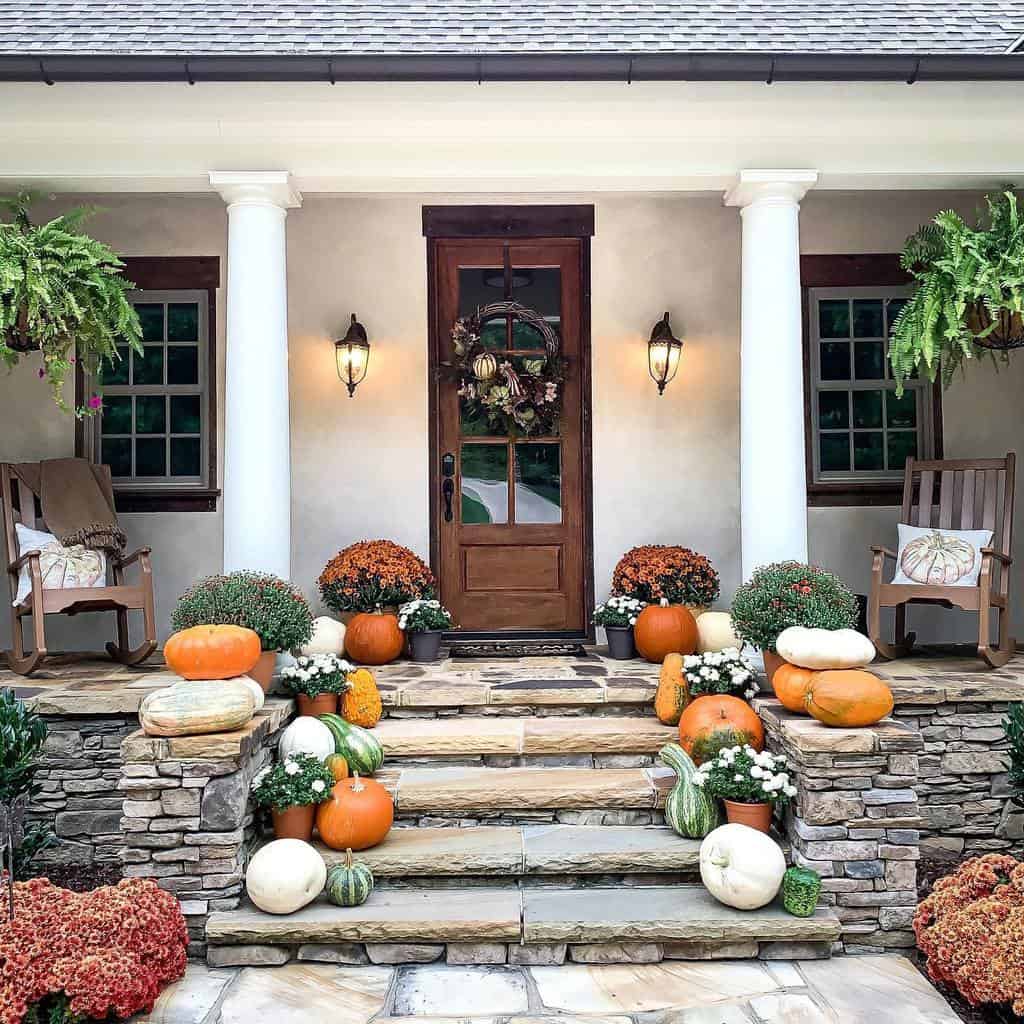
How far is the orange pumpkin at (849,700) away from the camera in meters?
3.86

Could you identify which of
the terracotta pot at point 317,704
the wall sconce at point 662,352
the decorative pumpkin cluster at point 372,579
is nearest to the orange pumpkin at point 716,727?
the terracotta pot at point 317,704

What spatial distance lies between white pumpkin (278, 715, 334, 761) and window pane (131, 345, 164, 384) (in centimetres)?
295

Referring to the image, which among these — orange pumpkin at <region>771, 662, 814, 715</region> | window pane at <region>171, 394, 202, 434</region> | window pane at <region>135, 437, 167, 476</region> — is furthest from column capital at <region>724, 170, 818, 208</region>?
window pane at <region>135, 437, 167, 476</region>

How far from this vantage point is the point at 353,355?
6.27 m

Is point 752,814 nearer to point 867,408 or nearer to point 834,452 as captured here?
point 834,452

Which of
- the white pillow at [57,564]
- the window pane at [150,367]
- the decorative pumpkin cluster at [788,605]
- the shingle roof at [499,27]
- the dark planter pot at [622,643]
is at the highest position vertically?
the shingle roof at [499,27]

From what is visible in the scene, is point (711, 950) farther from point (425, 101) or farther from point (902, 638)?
point (425, 101)

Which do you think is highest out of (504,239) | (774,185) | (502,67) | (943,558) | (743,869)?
(502,67)

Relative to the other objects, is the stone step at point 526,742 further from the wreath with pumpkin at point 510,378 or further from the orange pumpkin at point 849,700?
the wreath with pumpkin at point 510,378

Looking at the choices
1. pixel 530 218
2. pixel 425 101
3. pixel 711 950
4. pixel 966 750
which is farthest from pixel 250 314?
pixel 966 750

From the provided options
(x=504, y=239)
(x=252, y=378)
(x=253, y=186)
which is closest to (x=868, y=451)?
(x=504, y=239)

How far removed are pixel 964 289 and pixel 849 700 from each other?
1954 mm

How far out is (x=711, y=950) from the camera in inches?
137

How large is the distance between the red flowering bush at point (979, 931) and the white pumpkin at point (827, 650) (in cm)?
83
